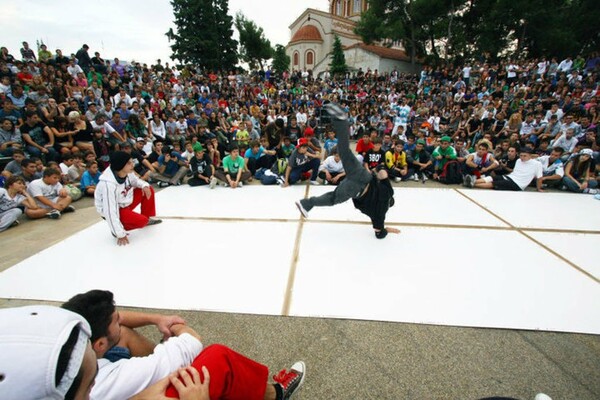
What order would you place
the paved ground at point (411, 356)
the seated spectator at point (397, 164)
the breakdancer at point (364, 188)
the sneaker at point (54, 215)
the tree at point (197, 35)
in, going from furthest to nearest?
the tree at point (197, 35), the seated spectator at point (397, 164), the sneaker at point (54, 215), the breakdancer at point (364, 188), the paved ground at point (411, 356)

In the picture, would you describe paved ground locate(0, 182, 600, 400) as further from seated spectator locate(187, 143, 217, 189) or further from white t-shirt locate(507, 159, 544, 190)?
white t-shirt locate(507, 159, 544, 190)

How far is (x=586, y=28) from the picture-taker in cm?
1836

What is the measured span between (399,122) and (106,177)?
1052cm

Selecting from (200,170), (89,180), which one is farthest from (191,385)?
(89,180)

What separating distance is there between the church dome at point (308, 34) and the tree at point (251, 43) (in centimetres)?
371

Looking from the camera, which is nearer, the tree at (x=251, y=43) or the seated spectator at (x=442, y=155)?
the seated spectator at (x=442, y=155)

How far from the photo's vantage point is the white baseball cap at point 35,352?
583 mm

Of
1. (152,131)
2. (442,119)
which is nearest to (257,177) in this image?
(152,131)

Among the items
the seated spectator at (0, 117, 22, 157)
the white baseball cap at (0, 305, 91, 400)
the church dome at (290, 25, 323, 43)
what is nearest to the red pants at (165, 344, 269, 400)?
the white baseball cap at (0, 305, 91, 400)

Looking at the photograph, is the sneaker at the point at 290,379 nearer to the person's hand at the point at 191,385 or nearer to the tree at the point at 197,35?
the person's hand at the point at 191,385

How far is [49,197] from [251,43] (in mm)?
34400

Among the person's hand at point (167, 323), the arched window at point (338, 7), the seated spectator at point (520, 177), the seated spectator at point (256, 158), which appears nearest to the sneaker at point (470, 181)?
the seated spectator at point (520, 177)

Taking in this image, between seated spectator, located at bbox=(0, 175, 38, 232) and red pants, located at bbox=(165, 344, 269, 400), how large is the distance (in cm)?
Answer: 438

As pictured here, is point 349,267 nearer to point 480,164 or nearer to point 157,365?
point 157,365
